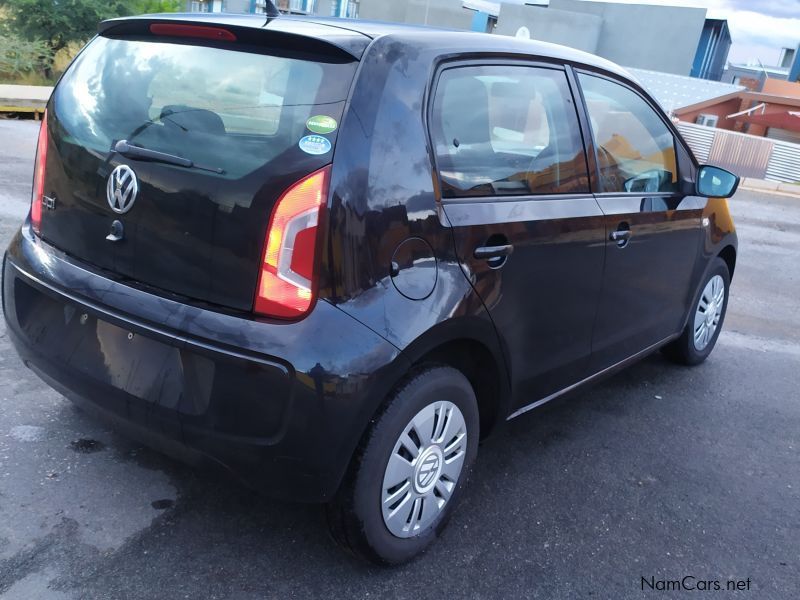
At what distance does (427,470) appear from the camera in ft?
8.37

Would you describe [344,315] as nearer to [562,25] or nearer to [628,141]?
[628,141]

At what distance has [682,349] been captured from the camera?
4.72 metres

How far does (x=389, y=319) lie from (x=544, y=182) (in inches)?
42.7

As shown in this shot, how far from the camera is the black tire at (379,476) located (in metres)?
2.31

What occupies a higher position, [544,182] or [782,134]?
[544,182]

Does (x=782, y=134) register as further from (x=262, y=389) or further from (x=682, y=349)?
(x=262, y=389)

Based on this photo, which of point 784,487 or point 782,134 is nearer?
point 784,487

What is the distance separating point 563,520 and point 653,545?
13.7 inches

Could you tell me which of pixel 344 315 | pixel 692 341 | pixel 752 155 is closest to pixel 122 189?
→ pixel 344 315

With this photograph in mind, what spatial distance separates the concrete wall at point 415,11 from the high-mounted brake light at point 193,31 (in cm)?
4634

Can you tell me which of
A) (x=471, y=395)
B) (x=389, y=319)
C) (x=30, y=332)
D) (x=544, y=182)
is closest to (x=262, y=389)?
(x=389, y=319)

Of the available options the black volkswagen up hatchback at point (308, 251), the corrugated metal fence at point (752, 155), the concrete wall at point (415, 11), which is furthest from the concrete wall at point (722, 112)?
the black volkswagen up hatchback at point (308, 251)

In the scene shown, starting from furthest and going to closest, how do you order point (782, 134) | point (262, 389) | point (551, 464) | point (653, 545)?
point (782, 134)
point (551, 464)
point (653, 545)
point (262, 389)

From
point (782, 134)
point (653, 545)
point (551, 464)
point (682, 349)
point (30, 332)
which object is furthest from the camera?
point (782, 134)
